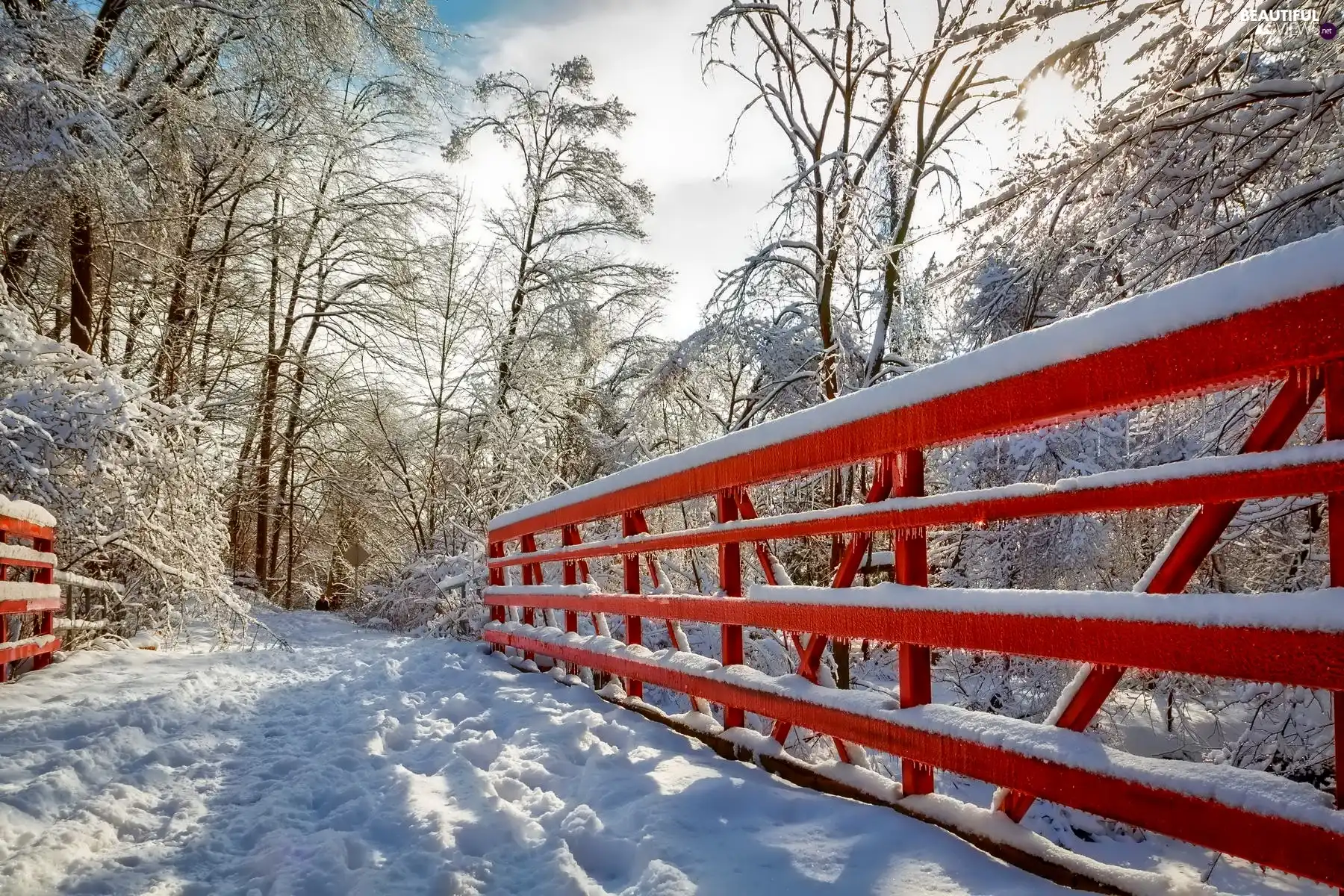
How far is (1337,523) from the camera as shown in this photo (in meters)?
1.23

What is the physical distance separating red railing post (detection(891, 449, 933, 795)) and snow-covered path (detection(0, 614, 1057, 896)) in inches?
5.2

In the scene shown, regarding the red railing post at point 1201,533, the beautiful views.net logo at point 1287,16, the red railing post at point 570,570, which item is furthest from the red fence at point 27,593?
the beautiful views.net logo at point 1287,16

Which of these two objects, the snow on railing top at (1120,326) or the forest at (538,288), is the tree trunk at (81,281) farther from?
the snow on railing top at (1120,326)

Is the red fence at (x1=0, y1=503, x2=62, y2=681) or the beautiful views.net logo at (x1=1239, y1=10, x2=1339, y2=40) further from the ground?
the beautiful views.net logo at (x1=1239, y1=10, x2=1339, y2=40)

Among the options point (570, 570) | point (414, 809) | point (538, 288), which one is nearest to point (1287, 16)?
point (414, 809)

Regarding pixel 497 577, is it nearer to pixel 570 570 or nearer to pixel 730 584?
pixel 570 570

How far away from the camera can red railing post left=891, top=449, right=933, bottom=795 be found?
207 centimetres

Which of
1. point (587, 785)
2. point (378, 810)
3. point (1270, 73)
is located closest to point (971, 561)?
point (1270, 73)

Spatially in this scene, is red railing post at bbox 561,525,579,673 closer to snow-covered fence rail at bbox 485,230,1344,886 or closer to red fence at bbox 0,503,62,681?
snow-covered fence rail at bbox 485,230,1344,886

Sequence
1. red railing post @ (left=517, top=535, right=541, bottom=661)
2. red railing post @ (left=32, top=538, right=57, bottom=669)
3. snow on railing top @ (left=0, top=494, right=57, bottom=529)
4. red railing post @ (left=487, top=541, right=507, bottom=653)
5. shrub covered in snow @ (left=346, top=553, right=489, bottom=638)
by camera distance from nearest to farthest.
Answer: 1. snow on railing top @ (left=0, top=494, right=57, bottom=529)
2. red railing post @ (left=32, top=538, right=57, bottom=669)
3. red railing post @ (left=517, top=535, right=541, bottom=661)
4. red railing post @ (left=487, top=541, right=507, bottom=653)
5. shrub covered in snow @ (left=346, top=553, right=489, bottom=638)

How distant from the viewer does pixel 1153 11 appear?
2908 millimetres

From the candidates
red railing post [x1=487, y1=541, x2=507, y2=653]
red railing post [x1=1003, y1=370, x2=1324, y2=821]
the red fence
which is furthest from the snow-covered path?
red railing post [x1=487, y1=541, x2=507, y2=653]

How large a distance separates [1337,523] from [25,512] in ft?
21.1

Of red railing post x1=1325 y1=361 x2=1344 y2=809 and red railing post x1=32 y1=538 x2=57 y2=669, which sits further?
red railing post x1=32 y1=538 x2=57 y2=669
